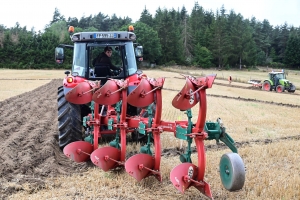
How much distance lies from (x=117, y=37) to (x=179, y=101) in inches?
129

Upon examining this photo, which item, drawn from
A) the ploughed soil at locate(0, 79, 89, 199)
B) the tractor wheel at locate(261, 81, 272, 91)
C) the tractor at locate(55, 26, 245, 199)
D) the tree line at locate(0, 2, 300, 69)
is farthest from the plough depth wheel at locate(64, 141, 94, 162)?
the tree line at locate(0, 2, 300, 69)

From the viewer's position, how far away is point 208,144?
7.23 metres

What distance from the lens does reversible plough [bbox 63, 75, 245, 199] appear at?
12.9 feet

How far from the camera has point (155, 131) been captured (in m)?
4.63

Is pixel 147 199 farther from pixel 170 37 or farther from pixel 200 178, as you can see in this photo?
pixel 170 37

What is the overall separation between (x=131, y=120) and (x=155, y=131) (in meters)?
0.67

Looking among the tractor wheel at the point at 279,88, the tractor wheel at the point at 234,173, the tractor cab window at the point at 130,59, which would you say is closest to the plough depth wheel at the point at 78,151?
the tractor cab window at the point at 130,59

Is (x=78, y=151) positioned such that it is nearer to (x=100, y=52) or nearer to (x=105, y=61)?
(x=105, y=61)

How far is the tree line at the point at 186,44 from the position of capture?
53.3 metres

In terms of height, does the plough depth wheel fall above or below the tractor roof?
below

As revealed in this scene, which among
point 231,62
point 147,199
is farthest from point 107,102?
point 231,62

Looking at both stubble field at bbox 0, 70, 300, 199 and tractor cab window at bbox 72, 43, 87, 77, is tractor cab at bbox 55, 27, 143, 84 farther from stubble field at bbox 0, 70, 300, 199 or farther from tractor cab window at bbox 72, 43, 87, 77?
stubble field at bbox 0, 70, 300, 199

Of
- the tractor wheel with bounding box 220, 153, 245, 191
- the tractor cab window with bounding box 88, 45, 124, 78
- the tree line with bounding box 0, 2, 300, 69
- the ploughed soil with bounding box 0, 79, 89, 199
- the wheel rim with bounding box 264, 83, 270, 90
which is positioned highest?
the tree line with bounding box 0, 2, 300, 69

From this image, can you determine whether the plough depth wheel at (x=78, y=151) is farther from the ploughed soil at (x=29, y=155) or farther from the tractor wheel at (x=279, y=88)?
the tractor wheel at (x=279, y=88)
